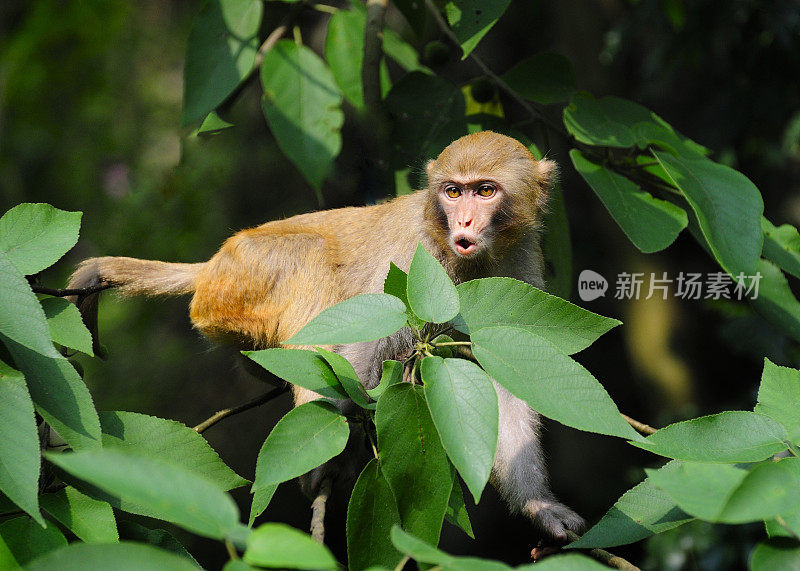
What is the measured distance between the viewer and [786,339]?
5.68 metres

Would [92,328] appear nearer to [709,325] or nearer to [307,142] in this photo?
[307,142]

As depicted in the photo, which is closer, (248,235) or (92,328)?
(92,328)

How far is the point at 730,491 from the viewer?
137 centimetres

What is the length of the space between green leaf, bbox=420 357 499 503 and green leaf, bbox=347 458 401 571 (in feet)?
1.23

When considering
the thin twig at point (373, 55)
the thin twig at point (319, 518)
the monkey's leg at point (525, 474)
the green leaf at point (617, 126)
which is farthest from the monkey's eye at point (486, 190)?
the thin twig at point (319, 518)

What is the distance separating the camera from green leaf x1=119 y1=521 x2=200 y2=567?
195cm

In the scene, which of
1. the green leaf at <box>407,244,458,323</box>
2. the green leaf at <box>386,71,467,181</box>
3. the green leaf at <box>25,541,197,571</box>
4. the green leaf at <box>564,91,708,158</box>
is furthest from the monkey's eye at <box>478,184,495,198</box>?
the green leaf at <box>25,541,197,571</box>

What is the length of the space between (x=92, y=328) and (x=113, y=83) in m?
5.65

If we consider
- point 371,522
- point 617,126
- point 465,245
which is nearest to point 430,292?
point 371,522

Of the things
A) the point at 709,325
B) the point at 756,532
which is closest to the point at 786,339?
the point at 756,532

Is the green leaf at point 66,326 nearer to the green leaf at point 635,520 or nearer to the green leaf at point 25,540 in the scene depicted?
the green leaf at point 25,540

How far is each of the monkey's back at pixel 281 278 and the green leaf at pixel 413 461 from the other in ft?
5.32

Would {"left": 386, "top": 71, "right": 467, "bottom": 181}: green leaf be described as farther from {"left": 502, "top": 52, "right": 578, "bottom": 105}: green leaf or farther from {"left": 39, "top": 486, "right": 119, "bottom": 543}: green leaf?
{"left": 39, "top": 486, "right": 119, "bottom": 543}: green leaf

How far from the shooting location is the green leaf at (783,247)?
3.02m
